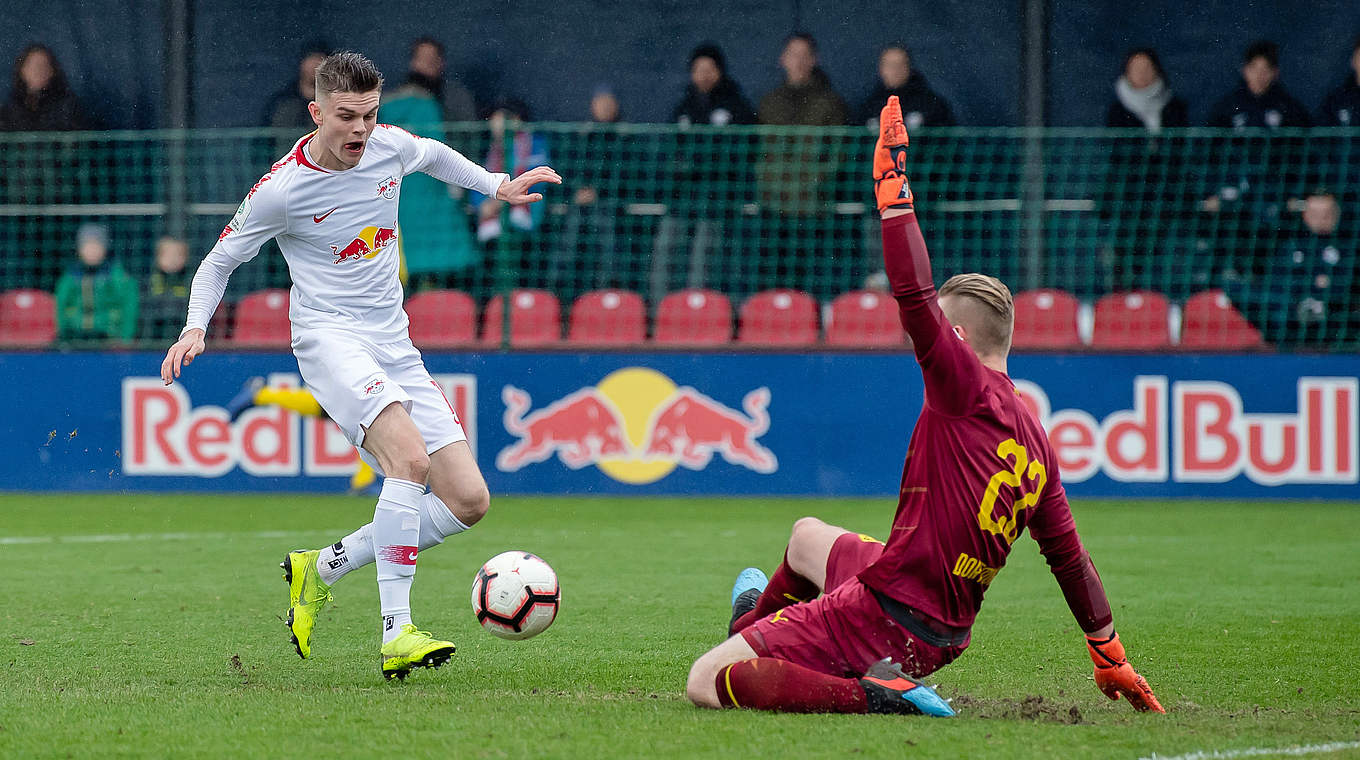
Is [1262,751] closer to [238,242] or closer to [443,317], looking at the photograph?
[238,242]

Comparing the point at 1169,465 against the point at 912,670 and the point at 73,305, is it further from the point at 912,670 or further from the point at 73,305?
the point at 73,305

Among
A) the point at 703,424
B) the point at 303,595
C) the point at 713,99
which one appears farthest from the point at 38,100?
the point at 303,595

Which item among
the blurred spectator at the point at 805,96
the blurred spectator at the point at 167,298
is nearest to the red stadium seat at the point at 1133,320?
the blurred spectator at the point at 805,96

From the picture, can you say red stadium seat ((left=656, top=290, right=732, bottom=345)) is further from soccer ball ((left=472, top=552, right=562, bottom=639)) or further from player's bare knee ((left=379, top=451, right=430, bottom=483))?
soccer ball ((left=472, top=552, right=562, bottom=639))

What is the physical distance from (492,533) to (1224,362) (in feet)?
16.5

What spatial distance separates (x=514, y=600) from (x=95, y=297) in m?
7.77

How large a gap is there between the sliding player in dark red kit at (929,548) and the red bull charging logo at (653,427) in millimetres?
6444

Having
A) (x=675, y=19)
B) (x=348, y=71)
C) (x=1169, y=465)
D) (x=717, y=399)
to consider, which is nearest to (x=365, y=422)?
(x=348, y=71)

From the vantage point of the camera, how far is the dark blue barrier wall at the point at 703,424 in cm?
1012

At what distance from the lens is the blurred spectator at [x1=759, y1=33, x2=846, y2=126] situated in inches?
439

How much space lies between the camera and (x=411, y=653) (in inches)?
172

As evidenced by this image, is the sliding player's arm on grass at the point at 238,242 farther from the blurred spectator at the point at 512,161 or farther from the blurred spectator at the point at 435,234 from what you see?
the blurred spectator at the point at 435,234

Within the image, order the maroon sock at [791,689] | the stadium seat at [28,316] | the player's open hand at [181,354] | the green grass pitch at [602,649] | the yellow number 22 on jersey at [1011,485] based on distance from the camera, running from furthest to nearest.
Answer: the stadium seat at [28,316] < the player's open hand at [181,354] < the maroon sock at [791,689] < the yellow number 22 on jersey at [1011,485] < the green grass pitch at [602,649]

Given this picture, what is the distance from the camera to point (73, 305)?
11203 mm
